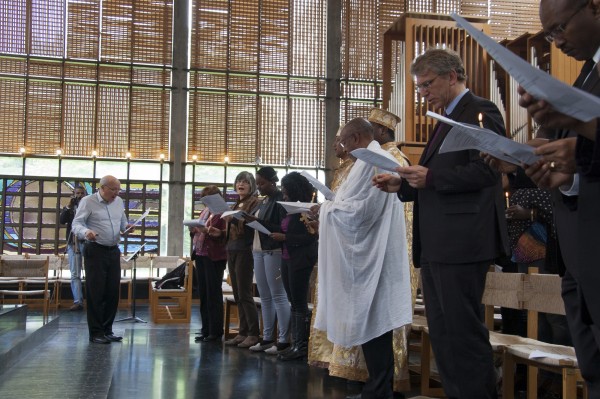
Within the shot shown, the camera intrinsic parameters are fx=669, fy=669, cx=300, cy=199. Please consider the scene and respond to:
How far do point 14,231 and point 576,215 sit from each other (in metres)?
12.3

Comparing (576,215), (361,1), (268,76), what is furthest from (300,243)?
(361,1)

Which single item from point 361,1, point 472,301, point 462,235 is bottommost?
point 472,301

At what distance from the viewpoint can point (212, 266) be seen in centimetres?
665

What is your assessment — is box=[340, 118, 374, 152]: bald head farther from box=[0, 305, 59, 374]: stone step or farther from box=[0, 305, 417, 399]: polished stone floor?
box=[0, 305, 59, 374]: stone step

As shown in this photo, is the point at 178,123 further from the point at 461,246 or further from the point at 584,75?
the point at 584,75

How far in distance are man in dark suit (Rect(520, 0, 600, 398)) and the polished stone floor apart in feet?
8.23

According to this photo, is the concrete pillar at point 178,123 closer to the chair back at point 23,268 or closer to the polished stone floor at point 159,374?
the chair back at point 23,268

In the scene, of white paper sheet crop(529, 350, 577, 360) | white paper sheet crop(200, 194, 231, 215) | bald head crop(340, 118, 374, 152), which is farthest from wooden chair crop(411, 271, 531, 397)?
white paper sheet crop(200, 194, 231, 215)

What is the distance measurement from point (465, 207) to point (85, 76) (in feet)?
38.5

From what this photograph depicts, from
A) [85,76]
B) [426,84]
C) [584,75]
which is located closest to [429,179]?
[426,84]

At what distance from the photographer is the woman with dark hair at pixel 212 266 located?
6.60 m

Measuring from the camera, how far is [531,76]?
51.0 inches

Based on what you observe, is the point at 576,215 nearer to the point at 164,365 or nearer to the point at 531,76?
the point at 531,76

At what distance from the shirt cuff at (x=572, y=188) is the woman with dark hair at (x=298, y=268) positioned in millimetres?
3425
